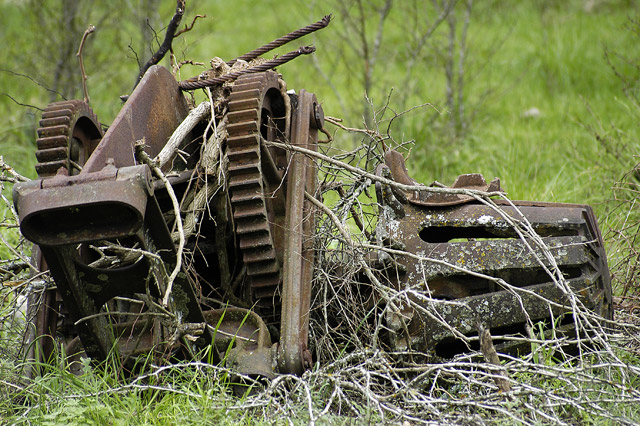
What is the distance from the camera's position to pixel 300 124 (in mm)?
3289

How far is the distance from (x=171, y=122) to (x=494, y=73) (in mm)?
5434

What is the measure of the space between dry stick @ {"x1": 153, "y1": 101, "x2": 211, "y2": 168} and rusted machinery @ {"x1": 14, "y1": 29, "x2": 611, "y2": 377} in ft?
0.23

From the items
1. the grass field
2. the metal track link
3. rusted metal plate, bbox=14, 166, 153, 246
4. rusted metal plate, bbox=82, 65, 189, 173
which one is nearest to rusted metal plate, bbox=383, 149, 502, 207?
the grass field

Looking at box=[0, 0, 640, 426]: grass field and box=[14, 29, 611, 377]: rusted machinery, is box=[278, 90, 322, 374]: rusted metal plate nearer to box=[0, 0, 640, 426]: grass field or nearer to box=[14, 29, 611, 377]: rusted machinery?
box=[14, 29, 611, 377]: rusted machinery

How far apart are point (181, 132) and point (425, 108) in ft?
13.0

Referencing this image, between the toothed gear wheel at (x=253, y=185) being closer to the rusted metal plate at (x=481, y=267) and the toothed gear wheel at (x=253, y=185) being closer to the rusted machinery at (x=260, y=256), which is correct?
the rusted machinery at (x=260, y=256)

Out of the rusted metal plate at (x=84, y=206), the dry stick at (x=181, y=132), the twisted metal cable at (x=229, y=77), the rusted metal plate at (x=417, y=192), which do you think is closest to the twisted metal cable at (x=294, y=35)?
the twisted metal cable at (x=229, y=77)

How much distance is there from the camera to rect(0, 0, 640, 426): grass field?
2.56 meters

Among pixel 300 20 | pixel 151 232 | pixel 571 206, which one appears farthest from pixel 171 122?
pixel 300 20

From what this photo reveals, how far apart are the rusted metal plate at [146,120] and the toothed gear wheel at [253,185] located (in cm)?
36

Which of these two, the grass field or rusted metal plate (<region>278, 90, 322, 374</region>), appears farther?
rusted metal plate (<region>278, 90, 322, 374</region>)

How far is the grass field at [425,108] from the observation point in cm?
256

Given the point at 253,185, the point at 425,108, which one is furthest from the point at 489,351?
the point at 425,108

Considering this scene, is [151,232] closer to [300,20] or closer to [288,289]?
[288,289]
